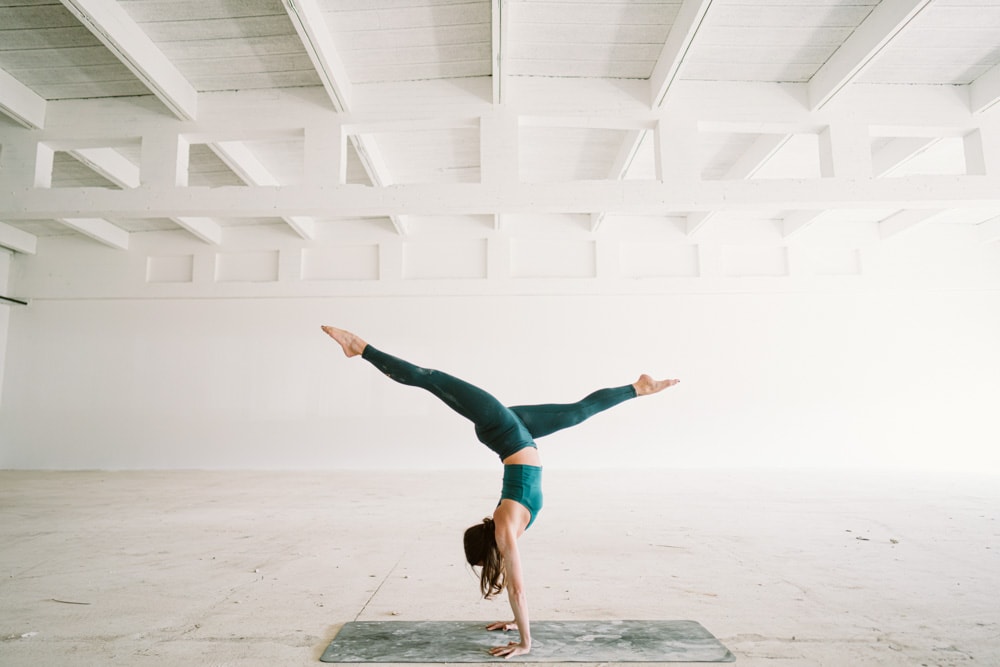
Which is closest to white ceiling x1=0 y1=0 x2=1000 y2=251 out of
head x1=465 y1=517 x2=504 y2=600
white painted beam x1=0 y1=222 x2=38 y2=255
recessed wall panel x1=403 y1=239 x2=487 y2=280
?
head x1=465 y1=517 x2=504 y2=600

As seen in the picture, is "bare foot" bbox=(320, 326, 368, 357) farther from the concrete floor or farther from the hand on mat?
the hand on mat

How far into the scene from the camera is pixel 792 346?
29.1ft

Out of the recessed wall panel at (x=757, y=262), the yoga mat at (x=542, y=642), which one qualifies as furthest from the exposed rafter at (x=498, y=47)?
the recessed wall panel at (x=757, y=262)

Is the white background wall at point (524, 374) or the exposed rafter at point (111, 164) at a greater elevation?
the exposed rafter at point (111, 164)

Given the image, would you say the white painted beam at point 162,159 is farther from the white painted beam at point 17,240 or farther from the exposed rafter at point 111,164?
the white painted beam at point 17,240

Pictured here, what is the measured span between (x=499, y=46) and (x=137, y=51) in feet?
8.58

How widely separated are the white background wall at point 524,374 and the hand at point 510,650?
6.54 m

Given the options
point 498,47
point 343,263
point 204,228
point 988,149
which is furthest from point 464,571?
point 204,228

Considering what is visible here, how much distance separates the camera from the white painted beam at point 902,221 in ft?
26.6

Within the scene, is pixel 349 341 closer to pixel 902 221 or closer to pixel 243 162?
pixel 243 162

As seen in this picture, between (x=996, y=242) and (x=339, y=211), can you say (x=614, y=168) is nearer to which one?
(x=339, y=211)

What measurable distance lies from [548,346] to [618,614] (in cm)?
635

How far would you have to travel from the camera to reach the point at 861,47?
432cm

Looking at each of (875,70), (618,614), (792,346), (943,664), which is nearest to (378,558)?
(618,614)
